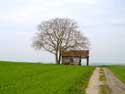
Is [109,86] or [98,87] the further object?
[109,86]

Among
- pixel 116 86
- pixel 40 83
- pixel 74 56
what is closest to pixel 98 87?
pixel 116 86

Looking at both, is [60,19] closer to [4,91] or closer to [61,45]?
[61,45]

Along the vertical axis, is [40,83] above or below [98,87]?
above

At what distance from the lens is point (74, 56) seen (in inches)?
4291

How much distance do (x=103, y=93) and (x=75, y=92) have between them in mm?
1768

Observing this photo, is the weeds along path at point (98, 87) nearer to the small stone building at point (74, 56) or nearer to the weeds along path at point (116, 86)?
the weeds along path at point (116, 86)

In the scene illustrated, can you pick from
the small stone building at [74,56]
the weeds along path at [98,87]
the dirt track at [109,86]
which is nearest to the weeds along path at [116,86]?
the dirt track at [109,86]

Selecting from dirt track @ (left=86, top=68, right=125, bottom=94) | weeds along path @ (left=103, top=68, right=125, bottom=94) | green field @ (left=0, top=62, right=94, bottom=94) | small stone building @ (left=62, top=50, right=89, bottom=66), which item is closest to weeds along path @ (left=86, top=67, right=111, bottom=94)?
dirt track @ (left=86, top=68, right=125, bottom=94)

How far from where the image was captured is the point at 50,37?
326ft

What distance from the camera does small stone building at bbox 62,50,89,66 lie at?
107688mm

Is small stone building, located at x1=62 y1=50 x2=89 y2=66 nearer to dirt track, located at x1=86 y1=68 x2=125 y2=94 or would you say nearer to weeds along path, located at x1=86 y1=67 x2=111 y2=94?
dirt track, located at x1=86 y1=68 x2=125 y2=94

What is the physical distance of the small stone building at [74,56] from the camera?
108 metres

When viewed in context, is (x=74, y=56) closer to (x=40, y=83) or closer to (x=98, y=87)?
(x=40, y=83)

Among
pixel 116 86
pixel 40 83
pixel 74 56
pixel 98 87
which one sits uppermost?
pixel 40 83
